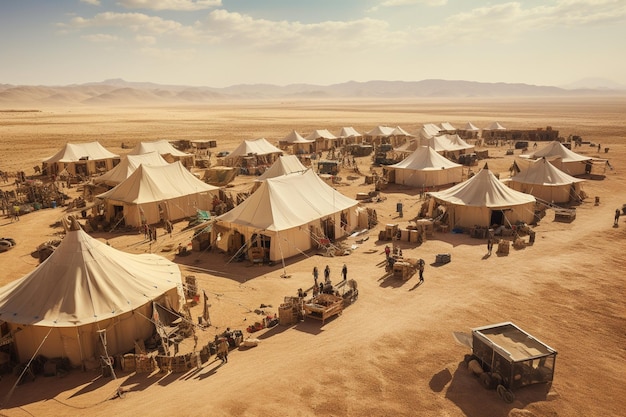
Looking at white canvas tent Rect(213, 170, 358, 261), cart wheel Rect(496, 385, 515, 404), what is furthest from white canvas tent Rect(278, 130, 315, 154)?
cart wheel Rect(496, 385, 515, 404)

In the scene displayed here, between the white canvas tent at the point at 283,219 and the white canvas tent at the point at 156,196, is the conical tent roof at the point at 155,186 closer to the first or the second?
the white canvas tent at the point at 156,196

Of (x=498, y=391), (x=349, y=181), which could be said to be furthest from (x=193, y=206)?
(x=498, y=391)

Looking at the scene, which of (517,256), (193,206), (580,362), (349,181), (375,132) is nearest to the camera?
(580,362)

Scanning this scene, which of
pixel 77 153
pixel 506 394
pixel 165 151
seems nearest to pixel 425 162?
pixel 165 151

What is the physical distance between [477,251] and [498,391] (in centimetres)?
1167

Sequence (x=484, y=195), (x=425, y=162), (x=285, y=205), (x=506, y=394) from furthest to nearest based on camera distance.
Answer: (x=425, y=162) < (x=484, y=195) < (x=285, y=205) < (x=506, y=394)

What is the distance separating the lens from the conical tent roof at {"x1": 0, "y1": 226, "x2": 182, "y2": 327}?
12898 mm

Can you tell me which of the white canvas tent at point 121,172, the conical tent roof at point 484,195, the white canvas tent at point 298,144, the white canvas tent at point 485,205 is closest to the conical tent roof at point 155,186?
the white canvas tent at point 121,172

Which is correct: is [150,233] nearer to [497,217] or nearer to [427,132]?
[497,217]

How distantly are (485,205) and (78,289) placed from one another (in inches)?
823

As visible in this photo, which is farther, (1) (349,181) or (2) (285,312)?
(1) (349,181)

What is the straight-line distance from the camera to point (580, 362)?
12453 mm

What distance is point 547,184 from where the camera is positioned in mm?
30484

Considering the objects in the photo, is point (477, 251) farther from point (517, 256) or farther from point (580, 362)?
point (580, 362)
